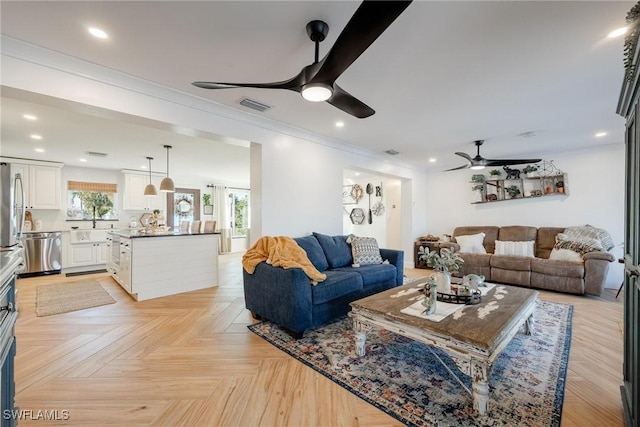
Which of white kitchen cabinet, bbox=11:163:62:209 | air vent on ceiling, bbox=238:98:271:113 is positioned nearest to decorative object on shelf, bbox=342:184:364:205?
air vent on ceiling, bbox=238:98:271:113

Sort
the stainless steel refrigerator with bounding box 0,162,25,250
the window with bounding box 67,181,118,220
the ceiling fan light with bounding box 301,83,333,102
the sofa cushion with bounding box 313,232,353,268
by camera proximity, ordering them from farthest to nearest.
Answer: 1. the window with bounding box 67,181,118,220
2. the sofa cushion with bounding box 313,232,353,268
3. the ceiling fan light with bounding box 301,83,333,102
4. the stainless steel refrigerator with bounding box 0,162,25,250

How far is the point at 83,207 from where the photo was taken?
6496 millimetres

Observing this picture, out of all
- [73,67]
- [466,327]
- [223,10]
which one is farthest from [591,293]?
[73,67]

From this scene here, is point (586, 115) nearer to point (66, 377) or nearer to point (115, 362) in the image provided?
point (115, 362)

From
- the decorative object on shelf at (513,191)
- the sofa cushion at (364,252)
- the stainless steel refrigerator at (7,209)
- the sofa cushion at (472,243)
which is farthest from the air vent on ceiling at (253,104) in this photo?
the decorative object on shelf at (513,191)

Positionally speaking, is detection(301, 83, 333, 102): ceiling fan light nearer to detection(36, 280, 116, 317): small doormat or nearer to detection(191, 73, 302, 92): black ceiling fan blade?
detection(191, 73, 302, 92): black ceiling fan blade

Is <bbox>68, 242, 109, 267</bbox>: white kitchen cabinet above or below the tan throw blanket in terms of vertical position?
below

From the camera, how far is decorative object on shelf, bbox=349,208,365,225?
25.2ft

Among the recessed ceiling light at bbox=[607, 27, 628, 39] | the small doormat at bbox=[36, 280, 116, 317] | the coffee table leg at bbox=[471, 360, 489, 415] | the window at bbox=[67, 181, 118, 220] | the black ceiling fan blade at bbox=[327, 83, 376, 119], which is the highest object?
the recessed ceiling light at bbox=[607, 27, 628, 39]

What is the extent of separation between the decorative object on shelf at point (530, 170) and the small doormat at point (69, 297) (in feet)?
24.2

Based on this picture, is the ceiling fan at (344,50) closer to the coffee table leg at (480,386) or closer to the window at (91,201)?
the coffee table leg at (480,386)

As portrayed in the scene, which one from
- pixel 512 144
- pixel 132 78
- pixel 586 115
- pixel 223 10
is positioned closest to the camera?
pixel 223 10

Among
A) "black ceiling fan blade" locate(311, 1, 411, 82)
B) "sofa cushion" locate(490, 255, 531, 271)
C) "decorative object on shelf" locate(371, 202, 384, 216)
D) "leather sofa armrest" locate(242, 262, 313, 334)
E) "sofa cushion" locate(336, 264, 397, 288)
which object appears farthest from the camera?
"decorative object on shelf" locate(371, 202, 384, 216)

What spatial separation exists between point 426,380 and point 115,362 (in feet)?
7.90
